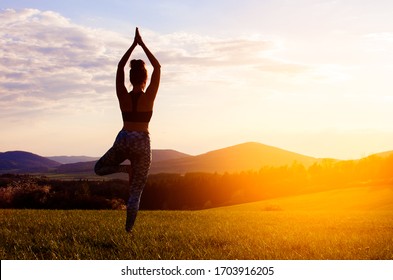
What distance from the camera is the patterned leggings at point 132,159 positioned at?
8641mm

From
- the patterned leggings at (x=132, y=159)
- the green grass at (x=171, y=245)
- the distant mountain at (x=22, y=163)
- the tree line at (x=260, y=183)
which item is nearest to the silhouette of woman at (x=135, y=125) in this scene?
the patterned leggings at (x=132, y=159)

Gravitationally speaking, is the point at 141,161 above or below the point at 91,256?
above

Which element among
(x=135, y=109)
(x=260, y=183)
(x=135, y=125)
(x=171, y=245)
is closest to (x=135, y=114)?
(x=135, y=109)

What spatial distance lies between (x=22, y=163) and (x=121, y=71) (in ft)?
485

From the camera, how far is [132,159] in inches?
351

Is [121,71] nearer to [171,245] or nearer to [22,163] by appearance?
[171,245]

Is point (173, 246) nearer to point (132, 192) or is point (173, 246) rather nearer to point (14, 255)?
point (132, 192)

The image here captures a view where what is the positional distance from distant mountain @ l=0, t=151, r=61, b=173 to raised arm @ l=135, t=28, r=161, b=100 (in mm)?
127332

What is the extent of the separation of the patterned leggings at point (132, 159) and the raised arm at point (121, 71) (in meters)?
0.78

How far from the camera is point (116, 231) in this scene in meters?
9.93

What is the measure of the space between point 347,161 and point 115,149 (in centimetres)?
8852

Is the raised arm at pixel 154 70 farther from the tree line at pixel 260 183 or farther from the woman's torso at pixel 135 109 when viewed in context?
the tree line at pixel 260 183

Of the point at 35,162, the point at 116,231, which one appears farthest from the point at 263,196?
the point at 35,162
